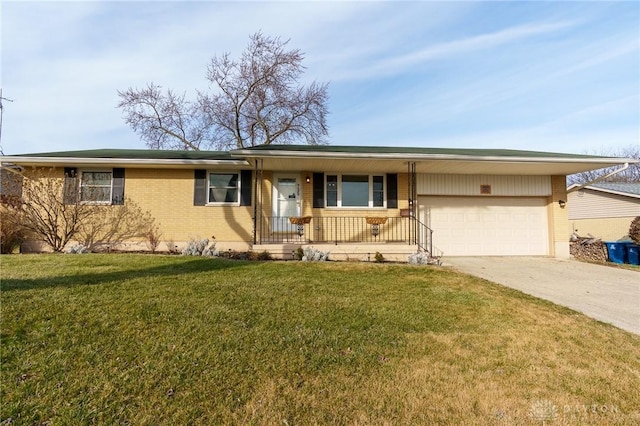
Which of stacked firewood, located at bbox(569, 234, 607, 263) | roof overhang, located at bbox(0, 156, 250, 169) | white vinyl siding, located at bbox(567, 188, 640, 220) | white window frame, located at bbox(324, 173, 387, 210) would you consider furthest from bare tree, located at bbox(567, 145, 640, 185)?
roof overhang, located at bbox(0, 156, 250, 169)

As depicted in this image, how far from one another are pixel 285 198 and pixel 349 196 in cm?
208

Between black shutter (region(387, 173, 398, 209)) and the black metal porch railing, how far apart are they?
0.50 meters

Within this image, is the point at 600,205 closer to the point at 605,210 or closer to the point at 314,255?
the point at 605,210

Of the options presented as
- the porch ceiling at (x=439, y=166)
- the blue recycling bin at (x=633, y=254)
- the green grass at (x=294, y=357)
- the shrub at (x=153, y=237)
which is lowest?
the green grass at (x=294, y=357)

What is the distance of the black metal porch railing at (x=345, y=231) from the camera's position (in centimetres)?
1017

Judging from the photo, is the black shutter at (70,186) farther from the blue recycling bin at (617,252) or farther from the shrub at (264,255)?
the blue recycling bin at (617,252)

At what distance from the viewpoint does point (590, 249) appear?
40.3ft

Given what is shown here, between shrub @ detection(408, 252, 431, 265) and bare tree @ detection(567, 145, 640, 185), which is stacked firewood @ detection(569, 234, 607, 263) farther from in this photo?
bare tree @ detection(567, 145, 640, 185)

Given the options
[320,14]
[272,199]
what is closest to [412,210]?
[272,199]

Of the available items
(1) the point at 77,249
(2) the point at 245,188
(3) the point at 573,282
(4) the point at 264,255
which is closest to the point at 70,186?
(1) the point at 77,249

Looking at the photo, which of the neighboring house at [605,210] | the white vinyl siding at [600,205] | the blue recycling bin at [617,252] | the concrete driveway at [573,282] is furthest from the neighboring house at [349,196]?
the white vinyl siding at [600,205]

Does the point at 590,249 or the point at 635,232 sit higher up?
the point at 635,232

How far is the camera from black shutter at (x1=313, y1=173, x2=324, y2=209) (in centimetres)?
1041

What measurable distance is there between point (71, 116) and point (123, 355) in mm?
13665
